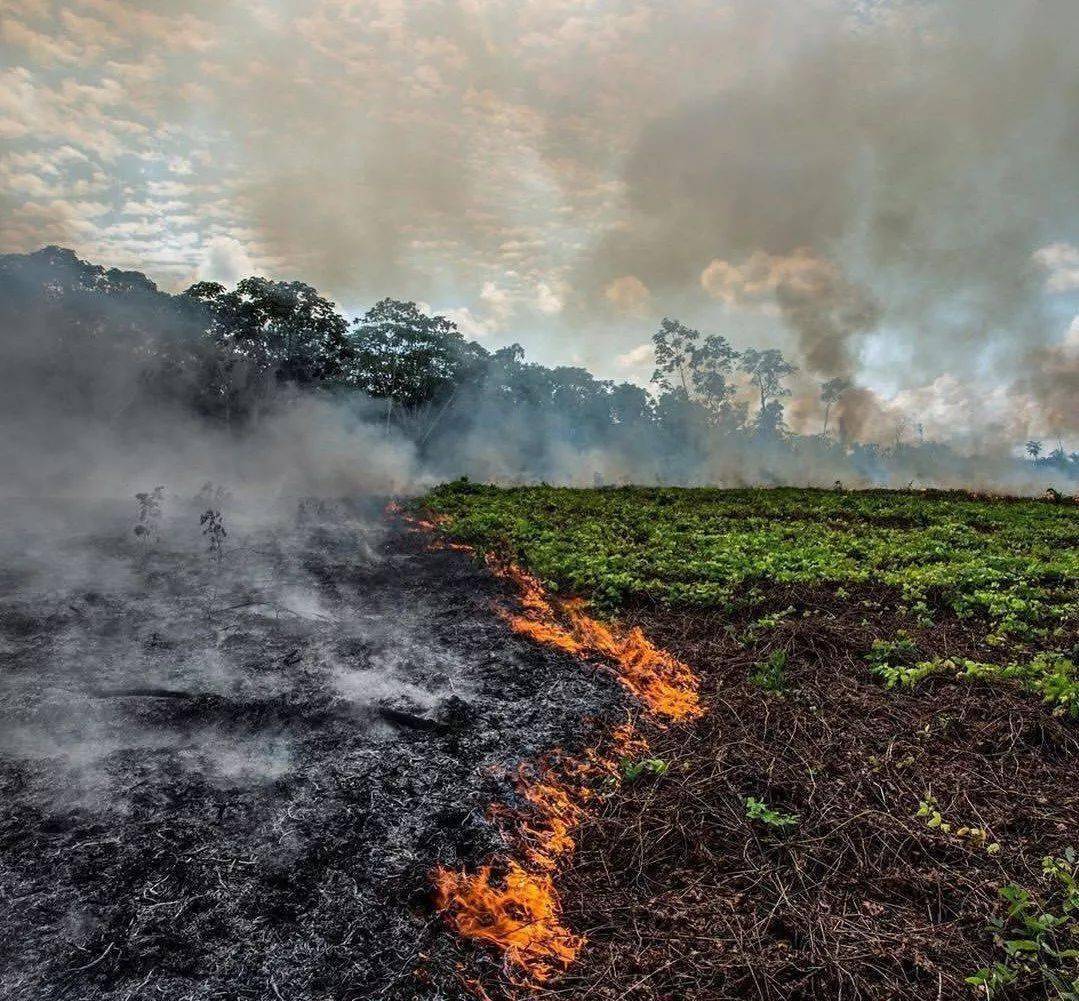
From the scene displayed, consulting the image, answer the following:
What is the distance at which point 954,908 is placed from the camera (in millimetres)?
3471

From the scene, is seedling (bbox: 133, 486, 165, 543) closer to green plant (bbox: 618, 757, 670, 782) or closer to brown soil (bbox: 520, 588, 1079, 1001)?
green plant (bbox: 618, 757, 670, 782)

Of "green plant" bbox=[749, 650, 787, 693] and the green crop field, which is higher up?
the green crop field

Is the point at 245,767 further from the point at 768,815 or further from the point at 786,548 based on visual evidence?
the point at 786,548

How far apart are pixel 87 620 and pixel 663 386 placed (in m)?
46.6

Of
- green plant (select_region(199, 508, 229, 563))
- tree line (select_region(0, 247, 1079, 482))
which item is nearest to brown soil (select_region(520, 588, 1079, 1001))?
green plant (select_region(199, 508, 229, 563))

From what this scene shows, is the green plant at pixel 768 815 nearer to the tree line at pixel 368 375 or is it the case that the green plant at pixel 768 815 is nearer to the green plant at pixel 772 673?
the green plant at pixel 772 673

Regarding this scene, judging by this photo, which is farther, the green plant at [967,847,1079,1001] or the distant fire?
the distant fire

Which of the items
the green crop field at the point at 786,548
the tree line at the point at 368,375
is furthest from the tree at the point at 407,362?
the green crop field at the point at 786,548

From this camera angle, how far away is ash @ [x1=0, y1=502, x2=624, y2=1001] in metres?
3.12

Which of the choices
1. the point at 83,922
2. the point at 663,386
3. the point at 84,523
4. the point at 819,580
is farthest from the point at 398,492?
the point at 663,386

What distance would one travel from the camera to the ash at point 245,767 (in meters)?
3.12

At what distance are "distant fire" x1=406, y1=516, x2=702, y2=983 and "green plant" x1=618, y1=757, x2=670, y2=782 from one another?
104 millimetres

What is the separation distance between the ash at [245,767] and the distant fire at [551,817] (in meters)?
0.18

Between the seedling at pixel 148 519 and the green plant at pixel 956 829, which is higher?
the seedling at pixel 148 519
